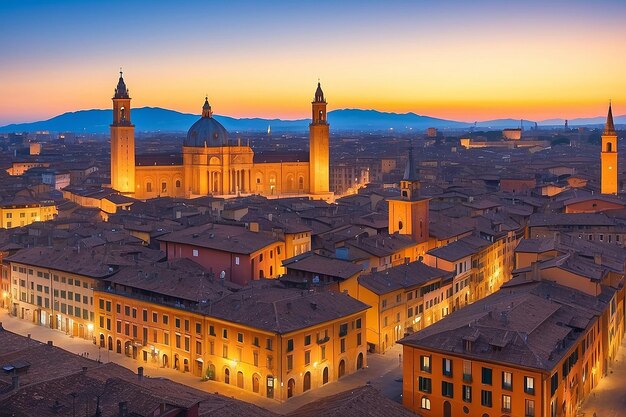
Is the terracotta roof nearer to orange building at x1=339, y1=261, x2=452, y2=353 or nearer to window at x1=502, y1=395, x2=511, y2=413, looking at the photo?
orange building at x1=339, y1=261, x2=452, y2=353

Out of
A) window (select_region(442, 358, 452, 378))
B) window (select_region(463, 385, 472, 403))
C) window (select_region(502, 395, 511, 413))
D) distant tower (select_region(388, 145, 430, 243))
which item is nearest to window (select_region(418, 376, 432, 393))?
window (select_region(442, 358, 452, 378))

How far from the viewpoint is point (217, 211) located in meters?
91.1

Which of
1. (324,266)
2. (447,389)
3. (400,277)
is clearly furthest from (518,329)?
(324,266)

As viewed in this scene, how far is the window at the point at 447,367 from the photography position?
36844 millimetres

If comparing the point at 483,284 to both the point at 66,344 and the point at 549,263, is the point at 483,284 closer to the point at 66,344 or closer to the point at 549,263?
the point at 549,263

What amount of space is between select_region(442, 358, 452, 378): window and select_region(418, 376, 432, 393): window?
95 centimetres

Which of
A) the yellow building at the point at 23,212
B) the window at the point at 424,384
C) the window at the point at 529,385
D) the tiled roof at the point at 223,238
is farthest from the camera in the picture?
the yellow building at the point at 23,212

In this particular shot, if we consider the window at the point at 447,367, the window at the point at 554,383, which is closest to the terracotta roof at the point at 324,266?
the window at the point at 447,367

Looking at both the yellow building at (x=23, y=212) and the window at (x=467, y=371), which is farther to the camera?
the yellow building at (x=23, y=212)

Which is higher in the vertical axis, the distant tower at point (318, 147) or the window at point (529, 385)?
the distant tower at point (318, 147)

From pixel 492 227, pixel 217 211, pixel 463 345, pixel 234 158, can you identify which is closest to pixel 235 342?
pixel 463 345

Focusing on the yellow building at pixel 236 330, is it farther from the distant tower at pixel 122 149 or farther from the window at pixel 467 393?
the distant tower at pixel 122 149

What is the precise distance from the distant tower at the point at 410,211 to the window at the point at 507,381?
29.7m

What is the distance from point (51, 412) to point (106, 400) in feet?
5.81
